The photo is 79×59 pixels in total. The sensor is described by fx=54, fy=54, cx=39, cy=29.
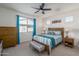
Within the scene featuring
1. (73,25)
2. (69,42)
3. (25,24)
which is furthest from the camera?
(25,24)

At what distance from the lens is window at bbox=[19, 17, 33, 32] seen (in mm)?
4078

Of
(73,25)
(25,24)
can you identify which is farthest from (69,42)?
(25,24)

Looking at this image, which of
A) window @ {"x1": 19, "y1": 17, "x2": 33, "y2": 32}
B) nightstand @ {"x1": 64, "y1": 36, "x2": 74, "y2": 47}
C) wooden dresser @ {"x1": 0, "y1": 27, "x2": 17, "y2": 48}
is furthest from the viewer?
window @ {"x1": 19, "y1": 17, "x2": 33, "y2": 32}

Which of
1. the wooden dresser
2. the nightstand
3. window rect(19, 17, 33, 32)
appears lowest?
the nightstand

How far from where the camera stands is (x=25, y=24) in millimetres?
4332

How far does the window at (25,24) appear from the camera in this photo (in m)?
4.08

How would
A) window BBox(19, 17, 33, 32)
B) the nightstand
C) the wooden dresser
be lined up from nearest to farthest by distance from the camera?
the wooden dresser, the nightstand, window BBox(19, 17, 33, 32)

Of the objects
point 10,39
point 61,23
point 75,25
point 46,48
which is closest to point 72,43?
point 75,25

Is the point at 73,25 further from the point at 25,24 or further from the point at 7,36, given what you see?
the point at 7,36

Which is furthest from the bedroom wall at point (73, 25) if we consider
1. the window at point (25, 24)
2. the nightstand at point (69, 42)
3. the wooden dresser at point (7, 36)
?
the wooden dresser at point (7, 36)

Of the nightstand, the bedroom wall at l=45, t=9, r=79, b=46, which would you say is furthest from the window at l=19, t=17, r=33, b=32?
the nightstand

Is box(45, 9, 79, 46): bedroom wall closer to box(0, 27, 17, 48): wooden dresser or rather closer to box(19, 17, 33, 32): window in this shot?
box(19, 17, 33, 32): window

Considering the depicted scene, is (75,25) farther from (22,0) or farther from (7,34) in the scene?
(7,34)

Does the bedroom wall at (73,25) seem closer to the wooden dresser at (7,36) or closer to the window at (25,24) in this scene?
the window at (25,24)
